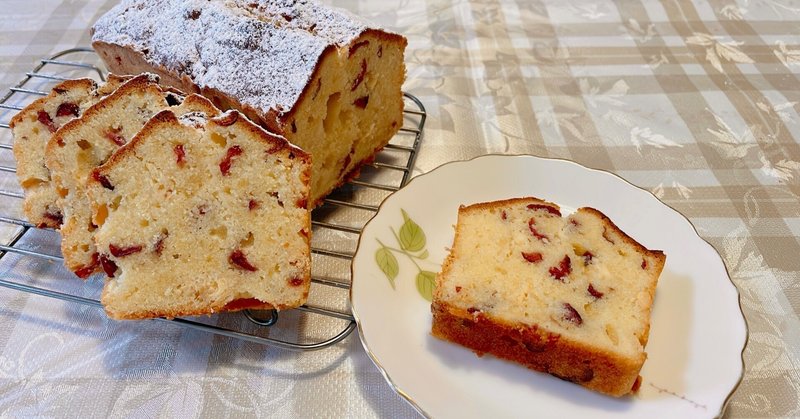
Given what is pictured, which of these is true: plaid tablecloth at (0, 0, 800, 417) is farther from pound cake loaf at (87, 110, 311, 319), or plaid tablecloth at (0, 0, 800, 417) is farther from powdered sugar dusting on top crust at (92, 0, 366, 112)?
powdered sugar dusting on top crust at (92, 0, 366, 112)

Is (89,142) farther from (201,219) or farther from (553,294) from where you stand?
(553,294)

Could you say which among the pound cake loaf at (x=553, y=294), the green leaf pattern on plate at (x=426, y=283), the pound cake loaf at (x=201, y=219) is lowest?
the green leaf pattern on plate at (x=426, y=283)

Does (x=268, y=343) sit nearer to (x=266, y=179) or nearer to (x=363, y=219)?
(x=266, y=179)

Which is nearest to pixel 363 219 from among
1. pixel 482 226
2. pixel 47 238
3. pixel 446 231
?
pixel 446 231

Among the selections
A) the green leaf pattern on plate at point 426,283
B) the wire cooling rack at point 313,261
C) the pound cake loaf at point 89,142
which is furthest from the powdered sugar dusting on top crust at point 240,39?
the green leaf pattern on plate at point 426,283

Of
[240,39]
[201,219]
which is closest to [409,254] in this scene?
[201,219]

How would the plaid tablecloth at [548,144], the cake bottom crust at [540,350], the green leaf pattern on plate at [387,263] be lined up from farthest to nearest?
the green leaf pattern on plate at [387,263]
the plaid tablecloth at [548,144]
the cake bottom crust at [540,350]

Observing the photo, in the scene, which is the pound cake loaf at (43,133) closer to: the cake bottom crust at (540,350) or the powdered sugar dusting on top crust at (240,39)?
the powdered sugar dusting on top crust at (240,39)

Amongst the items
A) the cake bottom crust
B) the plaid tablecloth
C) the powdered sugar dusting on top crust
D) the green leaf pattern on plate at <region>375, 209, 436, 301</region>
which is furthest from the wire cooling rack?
the powdered sugar dusting on top crust
